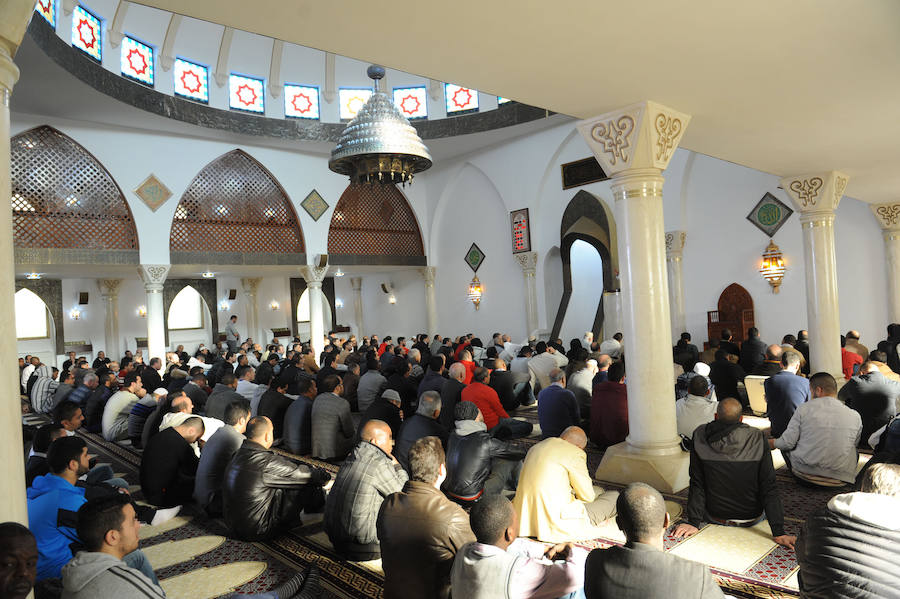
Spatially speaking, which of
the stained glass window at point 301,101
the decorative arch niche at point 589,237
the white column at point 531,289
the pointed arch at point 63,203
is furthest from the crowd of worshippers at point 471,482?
the stained glass window at point 301,101

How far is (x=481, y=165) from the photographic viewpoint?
1362cm

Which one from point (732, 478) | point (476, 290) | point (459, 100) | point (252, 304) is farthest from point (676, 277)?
point (252, 304)

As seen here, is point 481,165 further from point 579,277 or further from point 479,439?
point 479,439

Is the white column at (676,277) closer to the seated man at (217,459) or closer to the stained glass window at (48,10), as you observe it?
the seated man at (217,459)

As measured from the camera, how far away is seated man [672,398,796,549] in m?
3.21

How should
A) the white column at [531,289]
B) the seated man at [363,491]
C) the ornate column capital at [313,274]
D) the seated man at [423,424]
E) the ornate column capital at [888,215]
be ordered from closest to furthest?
the seated man at [363,491] → the seated man at [423,424] → the ornate column capital at [888,215] → the white column at [531,289] → the ornate column capital at [313,274]

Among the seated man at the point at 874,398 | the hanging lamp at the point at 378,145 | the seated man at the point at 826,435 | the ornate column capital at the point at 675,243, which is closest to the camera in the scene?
the seated man at the point at 826,435

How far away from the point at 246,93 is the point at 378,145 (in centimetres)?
707

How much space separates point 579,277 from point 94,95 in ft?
32.5

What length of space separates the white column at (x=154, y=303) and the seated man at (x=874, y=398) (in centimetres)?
1056

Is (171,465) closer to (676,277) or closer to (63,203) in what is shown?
(63,203)

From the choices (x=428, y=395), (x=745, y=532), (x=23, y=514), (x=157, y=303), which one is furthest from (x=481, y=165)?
→ (x=23, y=514)

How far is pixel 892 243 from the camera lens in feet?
28.1

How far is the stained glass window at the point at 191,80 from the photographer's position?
1099 cm
